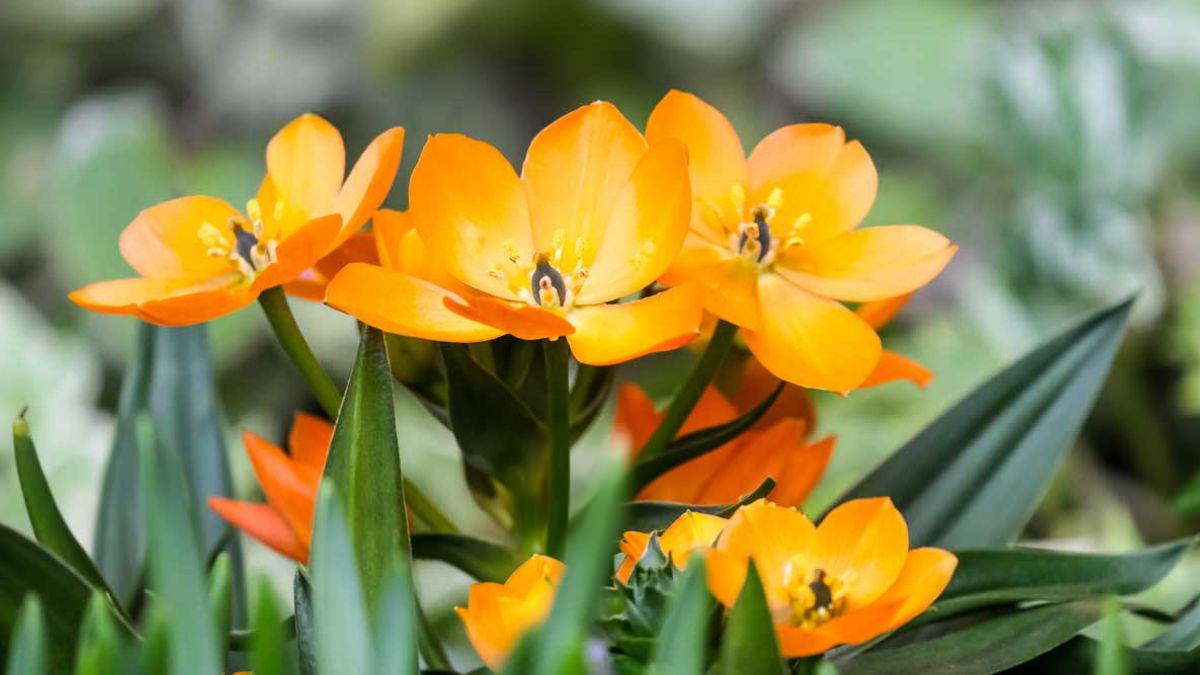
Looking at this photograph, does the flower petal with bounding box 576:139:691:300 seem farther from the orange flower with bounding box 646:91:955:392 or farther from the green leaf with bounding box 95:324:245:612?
the green leaf with bounding box 95:324:245:612

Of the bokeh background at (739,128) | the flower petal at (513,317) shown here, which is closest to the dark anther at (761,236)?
the flower petal at (513,317)

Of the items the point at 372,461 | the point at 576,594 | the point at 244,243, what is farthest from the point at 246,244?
the point at 576,594

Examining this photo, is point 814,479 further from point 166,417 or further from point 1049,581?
point 166,417

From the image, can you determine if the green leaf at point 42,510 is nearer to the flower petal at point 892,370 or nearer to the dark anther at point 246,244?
the dark anther at point 246,244

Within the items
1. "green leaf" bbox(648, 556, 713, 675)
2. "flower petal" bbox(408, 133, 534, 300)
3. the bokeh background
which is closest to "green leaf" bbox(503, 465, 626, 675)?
"green leaf" bbox(648, 556, 713, 675)

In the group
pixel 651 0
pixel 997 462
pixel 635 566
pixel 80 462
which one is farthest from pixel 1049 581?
pixel 651 0

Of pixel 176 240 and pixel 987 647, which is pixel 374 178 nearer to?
pixel 176 240
